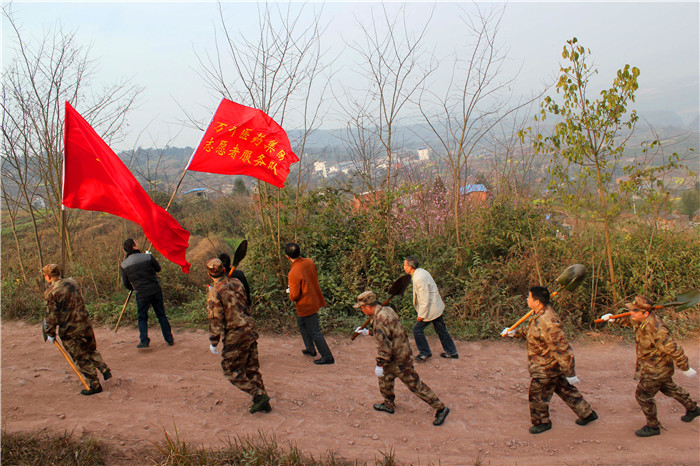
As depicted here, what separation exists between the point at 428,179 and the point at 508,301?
3.77 metres

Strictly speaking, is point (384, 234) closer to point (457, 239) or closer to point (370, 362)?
point (457, 239)

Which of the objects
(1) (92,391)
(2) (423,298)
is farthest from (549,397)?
(1) (92,391)

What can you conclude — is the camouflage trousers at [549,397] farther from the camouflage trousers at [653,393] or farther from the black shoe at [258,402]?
the black shoe at [258,402]

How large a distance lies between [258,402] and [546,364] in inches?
126

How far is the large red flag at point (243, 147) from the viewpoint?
6.05 meters

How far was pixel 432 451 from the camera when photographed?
4.29m

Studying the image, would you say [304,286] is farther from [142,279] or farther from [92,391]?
[92,391]

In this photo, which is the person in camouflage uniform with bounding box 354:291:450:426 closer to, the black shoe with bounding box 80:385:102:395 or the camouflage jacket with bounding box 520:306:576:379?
the camouflage jacket with bounding box 520:306:576:379

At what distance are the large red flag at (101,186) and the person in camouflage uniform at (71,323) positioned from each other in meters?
0.99

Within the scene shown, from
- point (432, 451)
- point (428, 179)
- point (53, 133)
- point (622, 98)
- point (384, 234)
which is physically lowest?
point (432, 451)

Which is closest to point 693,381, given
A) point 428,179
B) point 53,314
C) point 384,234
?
point 384,234

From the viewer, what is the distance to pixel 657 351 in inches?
167

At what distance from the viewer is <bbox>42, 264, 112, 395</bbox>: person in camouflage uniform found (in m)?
5.16

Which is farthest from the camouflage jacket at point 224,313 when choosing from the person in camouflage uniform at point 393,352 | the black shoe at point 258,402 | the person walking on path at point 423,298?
the person walking on path at point 423,298
